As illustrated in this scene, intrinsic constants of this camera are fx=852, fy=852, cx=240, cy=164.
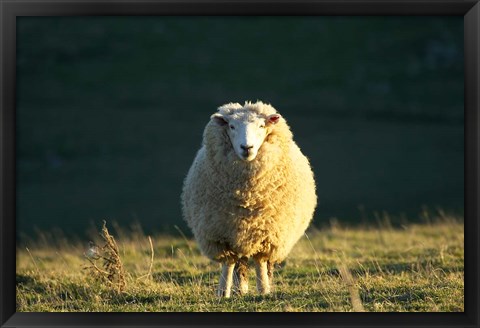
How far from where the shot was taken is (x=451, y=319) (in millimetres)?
5773

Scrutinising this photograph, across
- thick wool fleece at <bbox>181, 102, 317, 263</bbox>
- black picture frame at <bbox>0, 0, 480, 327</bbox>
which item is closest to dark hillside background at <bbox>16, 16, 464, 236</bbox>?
thick wool fleece at <bbox>181, 102, 317, 263</bbox>

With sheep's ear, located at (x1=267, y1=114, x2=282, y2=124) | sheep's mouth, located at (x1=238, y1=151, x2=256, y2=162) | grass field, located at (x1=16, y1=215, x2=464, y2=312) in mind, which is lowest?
grass field, located at (x1=16, y1=215, x2=464, y2=312)

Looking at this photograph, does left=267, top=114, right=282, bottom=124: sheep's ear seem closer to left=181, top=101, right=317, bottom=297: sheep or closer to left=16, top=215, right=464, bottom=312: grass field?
left=181, top=101, right=317, bottom=297: sheep

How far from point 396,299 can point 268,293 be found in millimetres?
1147

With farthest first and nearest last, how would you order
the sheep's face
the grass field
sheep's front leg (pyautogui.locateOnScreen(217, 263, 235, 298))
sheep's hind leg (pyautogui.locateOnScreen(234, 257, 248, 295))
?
sheep's hind leg (pyautogui.locateOnScreen(234, 257, 248, 295)) → sheep's front leg (pyautogui.locateOnScreen(217, 263, 235, 298)) → the sheep's face → the grass field

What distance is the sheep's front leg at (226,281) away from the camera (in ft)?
26.2

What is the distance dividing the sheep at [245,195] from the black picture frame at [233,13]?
1.90 m

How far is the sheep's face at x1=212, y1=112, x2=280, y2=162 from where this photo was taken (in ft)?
24.8

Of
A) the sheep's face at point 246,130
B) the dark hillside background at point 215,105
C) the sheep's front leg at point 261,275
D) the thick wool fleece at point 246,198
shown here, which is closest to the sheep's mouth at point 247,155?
the sheep's face at point 246,130

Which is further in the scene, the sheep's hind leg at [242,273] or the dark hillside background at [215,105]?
the dark hillside background at [215,105]

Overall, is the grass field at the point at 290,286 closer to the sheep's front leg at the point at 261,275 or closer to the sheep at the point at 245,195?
the sheep's front leg at the point at 261,275

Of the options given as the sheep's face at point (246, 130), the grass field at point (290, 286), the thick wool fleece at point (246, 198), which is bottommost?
the grass field at point (290, 286)

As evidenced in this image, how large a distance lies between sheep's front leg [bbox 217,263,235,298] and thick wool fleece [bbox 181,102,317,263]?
0.07 m

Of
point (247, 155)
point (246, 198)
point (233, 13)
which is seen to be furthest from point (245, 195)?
point (233, 13)
